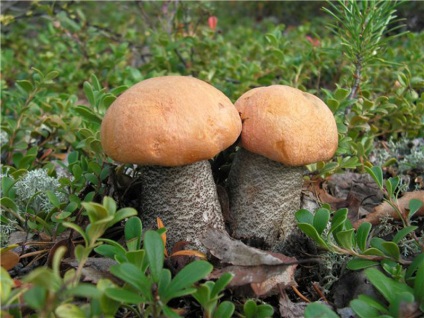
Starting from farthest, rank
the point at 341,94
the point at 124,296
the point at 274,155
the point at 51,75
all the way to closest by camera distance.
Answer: the point at 51,75, the point at 341,94, the point at 274,155, the point at 124,296

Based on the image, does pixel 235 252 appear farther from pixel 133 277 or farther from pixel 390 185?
pixel 390 185

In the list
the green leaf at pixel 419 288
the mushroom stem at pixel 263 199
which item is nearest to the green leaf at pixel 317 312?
the green leaf at pixel 419 288

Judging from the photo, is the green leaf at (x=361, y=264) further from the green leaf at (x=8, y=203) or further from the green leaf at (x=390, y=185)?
the green leaf at (x=8, y=203)

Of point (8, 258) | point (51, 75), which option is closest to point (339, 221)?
point (8, 258)

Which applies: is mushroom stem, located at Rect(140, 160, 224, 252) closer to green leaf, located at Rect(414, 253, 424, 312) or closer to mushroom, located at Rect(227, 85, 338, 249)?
mushroom, located at Rect(227, 85, 338, 249)

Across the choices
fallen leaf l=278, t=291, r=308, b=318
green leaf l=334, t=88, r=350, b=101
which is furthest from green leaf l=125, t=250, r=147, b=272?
green leaf l=334, t=88, r=350, b=101

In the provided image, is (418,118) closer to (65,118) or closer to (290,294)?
(290,294)
